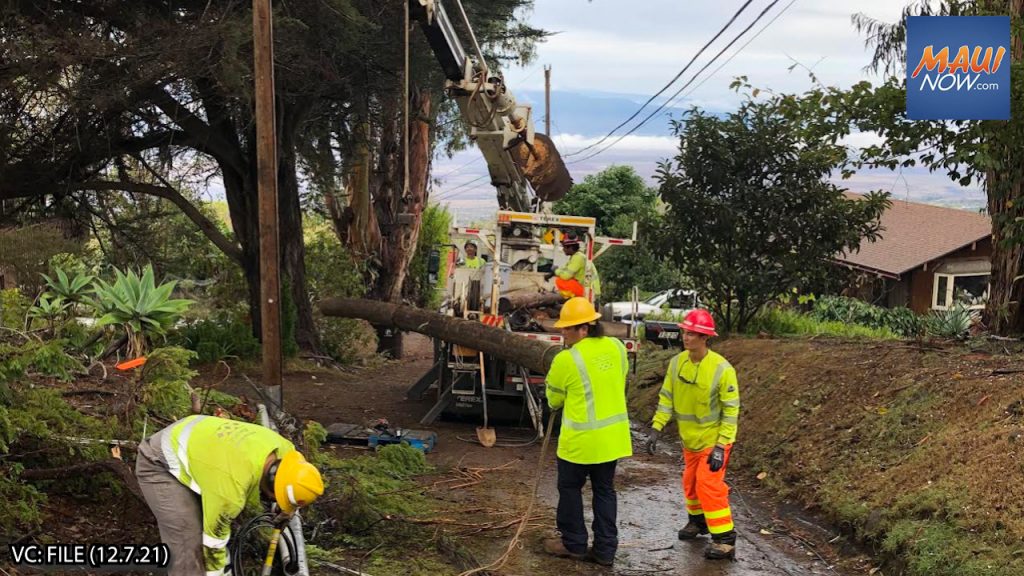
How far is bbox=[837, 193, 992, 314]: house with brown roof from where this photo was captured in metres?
25.9

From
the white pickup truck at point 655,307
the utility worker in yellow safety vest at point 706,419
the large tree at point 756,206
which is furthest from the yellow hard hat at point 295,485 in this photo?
the white pickup truck at point 655,307

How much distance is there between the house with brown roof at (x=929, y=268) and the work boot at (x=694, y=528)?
18.5 metres

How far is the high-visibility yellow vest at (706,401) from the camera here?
288 inches

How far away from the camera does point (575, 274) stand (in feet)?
41.1

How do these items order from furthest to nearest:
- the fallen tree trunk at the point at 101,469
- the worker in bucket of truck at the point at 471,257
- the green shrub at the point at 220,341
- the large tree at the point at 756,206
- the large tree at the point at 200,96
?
the green shrub at the point at 220,341 < the large tree at the point at 756,206 < the worker in bucket of truck at the point at 471,257 < the large tree at the point at 200,96 < the fallen tree trunk at the point at 101,469

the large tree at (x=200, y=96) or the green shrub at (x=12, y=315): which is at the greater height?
the large tree at (x=200, y=96)

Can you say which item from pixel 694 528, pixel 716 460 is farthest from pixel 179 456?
pixel 694 528

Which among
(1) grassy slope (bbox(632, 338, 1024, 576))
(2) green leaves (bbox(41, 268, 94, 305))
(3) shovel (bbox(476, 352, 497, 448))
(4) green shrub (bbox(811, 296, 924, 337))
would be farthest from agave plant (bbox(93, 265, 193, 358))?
(4) green shrub (bbox(811, 296, 924, 337))

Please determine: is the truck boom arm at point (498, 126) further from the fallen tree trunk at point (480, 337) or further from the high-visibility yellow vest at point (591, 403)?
the high-visibility yellow vest at point (591, 403)

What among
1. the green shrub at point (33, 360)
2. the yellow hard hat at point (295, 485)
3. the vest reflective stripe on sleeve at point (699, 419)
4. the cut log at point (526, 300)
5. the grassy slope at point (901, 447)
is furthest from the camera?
the cut log at point (526, 300)

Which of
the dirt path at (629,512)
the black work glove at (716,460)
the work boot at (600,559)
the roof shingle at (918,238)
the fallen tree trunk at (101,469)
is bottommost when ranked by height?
the dirt path at (629,512)

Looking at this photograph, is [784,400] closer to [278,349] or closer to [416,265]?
[278,349]

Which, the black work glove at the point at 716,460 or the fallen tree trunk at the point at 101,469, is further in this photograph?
the black work glove at the point at 716,460

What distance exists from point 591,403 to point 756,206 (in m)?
8.81
